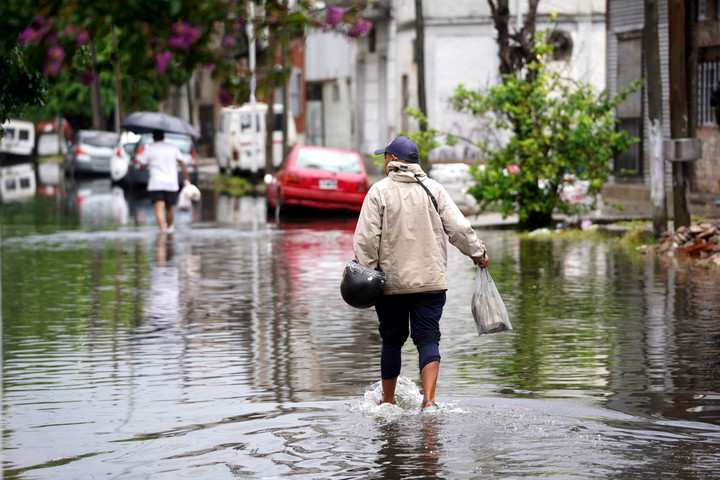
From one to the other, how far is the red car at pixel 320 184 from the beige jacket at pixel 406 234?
20350mm

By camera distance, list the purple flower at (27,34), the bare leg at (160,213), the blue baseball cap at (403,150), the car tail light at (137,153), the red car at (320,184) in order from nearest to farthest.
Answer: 1. the purple flower at (27,34)
2. the blue baseball cap at (403,150)
3. the bare leg at (160,213)
4. the red car at (320,184)
5. the car tail light at (137,153)

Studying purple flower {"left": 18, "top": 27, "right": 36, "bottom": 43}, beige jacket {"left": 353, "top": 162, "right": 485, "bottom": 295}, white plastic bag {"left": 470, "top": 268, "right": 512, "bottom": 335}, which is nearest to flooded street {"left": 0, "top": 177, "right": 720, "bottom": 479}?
white plastic bag {"left": 470, "top": 268, "right": 512, "bottom": 335}

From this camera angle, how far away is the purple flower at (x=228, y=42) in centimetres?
505

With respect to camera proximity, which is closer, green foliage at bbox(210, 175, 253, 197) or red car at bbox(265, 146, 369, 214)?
red car at bbox(265, 146, 369, 214)

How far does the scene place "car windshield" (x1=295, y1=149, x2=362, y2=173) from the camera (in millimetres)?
29719

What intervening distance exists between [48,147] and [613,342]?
79.8 metres

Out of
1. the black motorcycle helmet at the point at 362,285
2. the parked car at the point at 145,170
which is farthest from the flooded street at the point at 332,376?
the parked car at the point at 145,170

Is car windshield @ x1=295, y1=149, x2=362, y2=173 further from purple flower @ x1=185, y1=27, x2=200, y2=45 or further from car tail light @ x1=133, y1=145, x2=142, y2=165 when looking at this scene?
purple flower @ x1=185, y1=27, x2=200, y2=45

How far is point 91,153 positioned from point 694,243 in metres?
36.5

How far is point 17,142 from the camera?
80438 millimetres

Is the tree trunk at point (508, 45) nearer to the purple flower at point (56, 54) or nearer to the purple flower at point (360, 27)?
the purple flower at point (360, 27)

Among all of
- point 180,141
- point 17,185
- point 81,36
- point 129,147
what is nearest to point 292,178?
point 180,141

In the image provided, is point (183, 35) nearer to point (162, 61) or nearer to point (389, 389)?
point (162, 61)

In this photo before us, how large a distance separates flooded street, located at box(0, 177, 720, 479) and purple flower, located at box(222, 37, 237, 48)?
255cm
